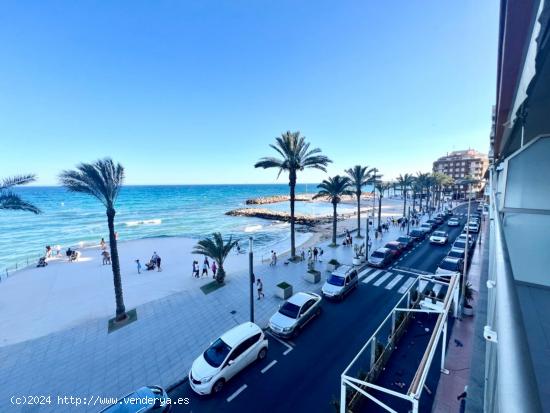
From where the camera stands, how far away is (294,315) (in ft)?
42.3

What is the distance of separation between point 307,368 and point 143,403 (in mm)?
5968

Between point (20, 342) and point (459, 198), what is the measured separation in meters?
103

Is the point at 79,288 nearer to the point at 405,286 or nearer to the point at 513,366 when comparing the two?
the point at 405,286

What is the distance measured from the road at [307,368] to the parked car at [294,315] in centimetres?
40

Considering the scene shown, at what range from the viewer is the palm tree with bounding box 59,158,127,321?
13805mm

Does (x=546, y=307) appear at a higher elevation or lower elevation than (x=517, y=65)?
lower

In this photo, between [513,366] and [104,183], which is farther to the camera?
[104,183]

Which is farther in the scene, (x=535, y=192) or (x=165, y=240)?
(x=165, y=240)

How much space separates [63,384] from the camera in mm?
10109

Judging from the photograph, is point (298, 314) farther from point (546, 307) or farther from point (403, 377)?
point (546, 307)

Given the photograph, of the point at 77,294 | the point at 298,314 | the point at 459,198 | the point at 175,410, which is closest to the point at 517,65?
the point at 298,314

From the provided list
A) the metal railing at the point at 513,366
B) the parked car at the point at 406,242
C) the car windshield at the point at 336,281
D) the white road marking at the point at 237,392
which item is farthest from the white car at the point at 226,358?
Result: the parked car at the point at 406,242

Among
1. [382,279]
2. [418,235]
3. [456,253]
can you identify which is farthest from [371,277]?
[418,235]

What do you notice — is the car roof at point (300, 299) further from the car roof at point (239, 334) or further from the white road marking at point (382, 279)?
the white road marking at point (382, 279)
